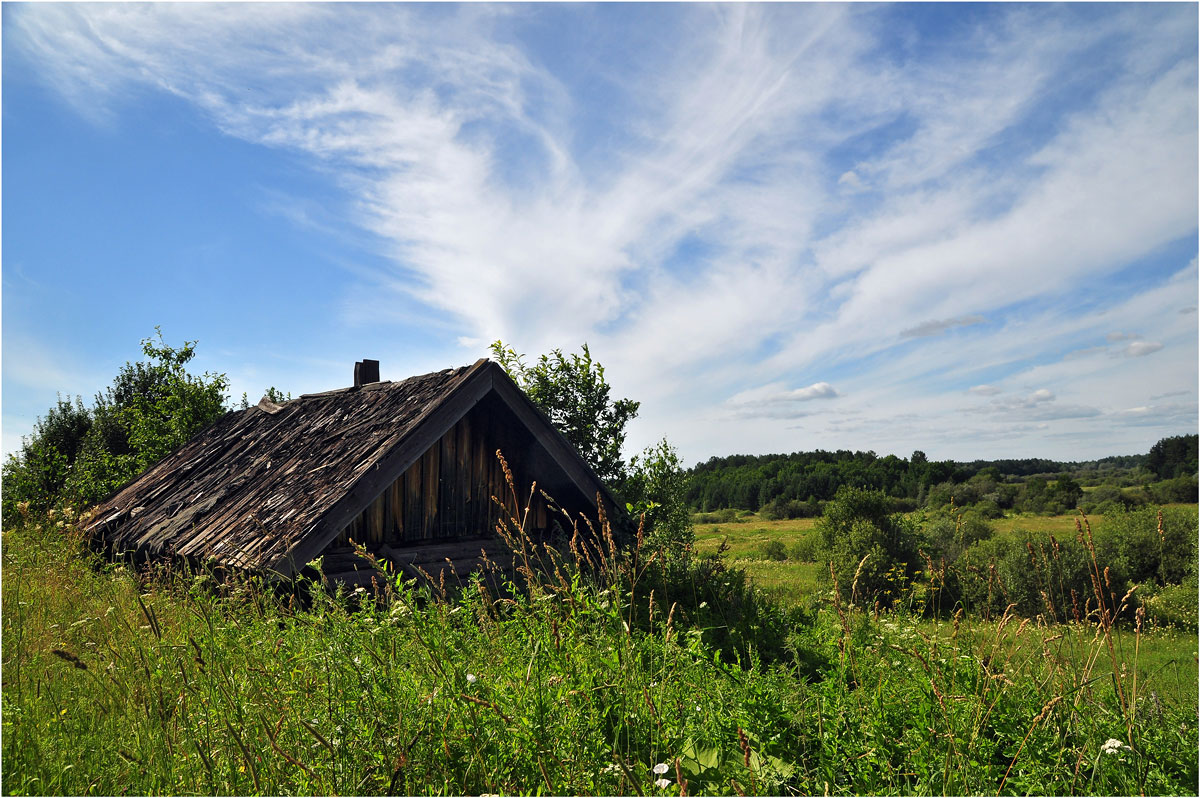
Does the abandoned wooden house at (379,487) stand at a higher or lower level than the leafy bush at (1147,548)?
higher

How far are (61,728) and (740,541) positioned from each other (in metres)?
52.0

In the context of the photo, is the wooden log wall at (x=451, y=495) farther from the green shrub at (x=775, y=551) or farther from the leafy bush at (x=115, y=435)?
the green shrub at (x=775, y=551)

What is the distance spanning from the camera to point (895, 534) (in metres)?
25.2

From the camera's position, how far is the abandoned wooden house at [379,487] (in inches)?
257

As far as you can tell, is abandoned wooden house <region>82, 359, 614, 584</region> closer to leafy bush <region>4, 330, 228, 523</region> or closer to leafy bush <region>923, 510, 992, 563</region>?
leafy bush <region>4, 330, 228, 523</region>

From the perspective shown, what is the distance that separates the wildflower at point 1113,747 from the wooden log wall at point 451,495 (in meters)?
5.71

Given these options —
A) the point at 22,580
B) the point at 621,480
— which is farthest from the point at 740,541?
the point at 22,580

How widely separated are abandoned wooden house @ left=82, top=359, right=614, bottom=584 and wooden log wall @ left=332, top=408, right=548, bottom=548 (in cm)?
1

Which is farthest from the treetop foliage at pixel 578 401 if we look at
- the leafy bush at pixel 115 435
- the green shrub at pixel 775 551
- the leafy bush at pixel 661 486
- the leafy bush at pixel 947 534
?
the green shrub at pixel 775 551

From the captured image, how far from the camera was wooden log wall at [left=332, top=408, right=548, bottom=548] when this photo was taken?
23.7 feet

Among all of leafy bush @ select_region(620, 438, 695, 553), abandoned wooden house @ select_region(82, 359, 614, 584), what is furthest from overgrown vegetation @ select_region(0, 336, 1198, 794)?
leafy bush @ select_region(620, 438, 695, 553)

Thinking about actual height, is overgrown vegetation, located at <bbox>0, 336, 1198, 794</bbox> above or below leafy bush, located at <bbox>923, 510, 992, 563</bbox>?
above

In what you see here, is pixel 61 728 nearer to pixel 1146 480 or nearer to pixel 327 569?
pixel 327 569

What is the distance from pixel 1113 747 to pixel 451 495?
6692 millimetres
